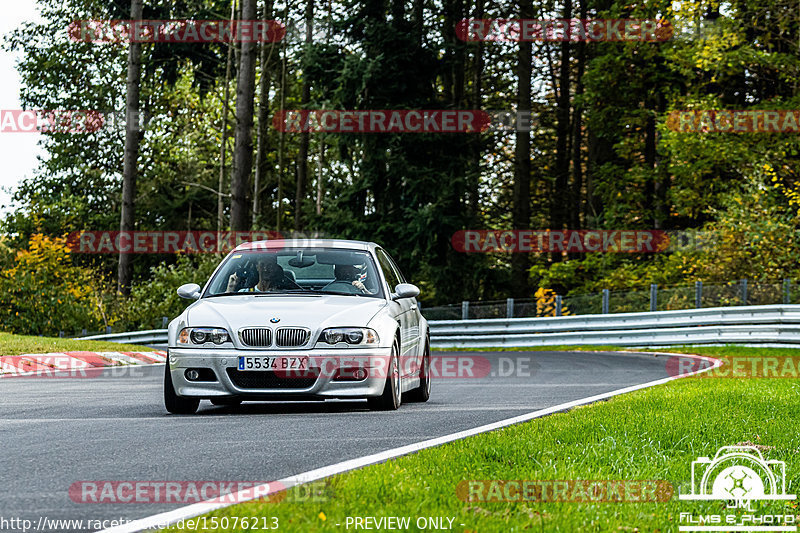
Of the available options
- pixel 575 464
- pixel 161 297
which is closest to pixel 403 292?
pixel 575 464

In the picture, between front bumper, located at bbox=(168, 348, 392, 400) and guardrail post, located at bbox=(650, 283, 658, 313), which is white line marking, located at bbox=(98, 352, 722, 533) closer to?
front bumper, located at bbox=(168, 348, 392, 400)

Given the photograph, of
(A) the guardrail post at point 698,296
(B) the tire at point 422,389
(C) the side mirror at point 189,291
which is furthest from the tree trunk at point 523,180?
(C) the side mirror at point 189,291

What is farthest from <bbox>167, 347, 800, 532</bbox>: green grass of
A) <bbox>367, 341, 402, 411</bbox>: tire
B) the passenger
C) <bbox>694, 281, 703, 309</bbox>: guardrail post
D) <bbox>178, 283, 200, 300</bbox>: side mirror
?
<bbox>694, 281, 703, 309</bbox>: guardrail post

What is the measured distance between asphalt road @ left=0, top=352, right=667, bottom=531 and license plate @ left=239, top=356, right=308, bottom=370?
44 centimetres

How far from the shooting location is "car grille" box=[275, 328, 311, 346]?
9398mm

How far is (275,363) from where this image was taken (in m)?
9.34

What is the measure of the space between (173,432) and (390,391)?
244 cm

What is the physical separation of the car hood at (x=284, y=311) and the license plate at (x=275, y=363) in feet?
0.96

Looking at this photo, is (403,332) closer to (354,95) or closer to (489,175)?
(354,95)

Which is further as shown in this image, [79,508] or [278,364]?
[278,364]

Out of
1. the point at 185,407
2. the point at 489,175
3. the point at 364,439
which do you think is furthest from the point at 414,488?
the point at 489,175

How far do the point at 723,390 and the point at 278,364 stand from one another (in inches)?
207

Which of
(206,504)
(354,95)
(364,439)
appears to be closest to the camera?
(206,504)

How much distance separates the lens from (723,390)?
39.1 feet
